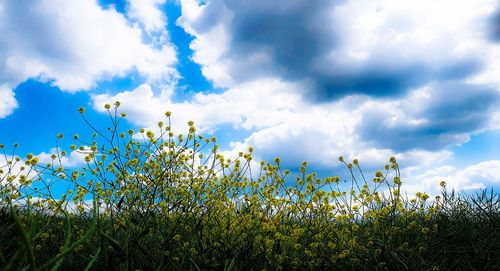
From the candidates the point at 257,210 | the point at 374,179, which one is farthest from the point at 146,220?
the point at 374,179

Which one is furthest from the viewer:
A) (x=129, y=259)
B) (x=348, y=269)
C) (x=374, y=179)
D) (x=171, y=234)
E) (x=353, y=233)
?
(x=374, y=179)

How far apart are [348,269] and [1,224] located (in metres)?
3.35

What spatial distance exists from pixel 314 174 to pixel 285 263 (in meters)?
2.16

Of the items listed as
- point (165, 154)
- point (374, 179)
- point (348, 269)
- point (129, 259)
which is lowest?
point (348, 269)

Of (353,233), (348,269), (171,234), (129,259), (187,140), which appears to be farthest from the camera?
(187,140)

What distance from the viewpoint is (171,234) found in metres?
3.89

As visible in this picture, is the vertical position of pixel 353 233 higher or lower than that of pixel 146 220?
lower

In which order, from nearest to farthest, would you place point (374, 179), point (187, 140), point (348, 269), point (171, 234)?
point (348, 269) → point (171, 234) → point (374, 179) → point (187, 140)

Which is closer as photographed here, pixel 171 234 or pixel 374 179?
pixel 171 234

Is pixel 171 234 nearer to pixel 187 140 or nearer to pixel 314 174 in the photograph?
pixel 187 140

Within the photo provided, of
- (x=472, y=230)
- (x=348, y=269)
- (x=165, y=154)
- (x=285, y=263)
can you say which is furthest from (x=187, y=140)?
(x=472, y=230)

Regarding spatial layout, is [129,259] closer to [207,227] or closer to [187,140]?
[207,227]

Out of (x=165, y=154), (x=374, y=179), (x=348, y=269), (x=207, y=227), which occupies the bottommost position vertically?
(x=348, y=269)

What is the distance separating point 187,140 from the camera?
5.70 meters
